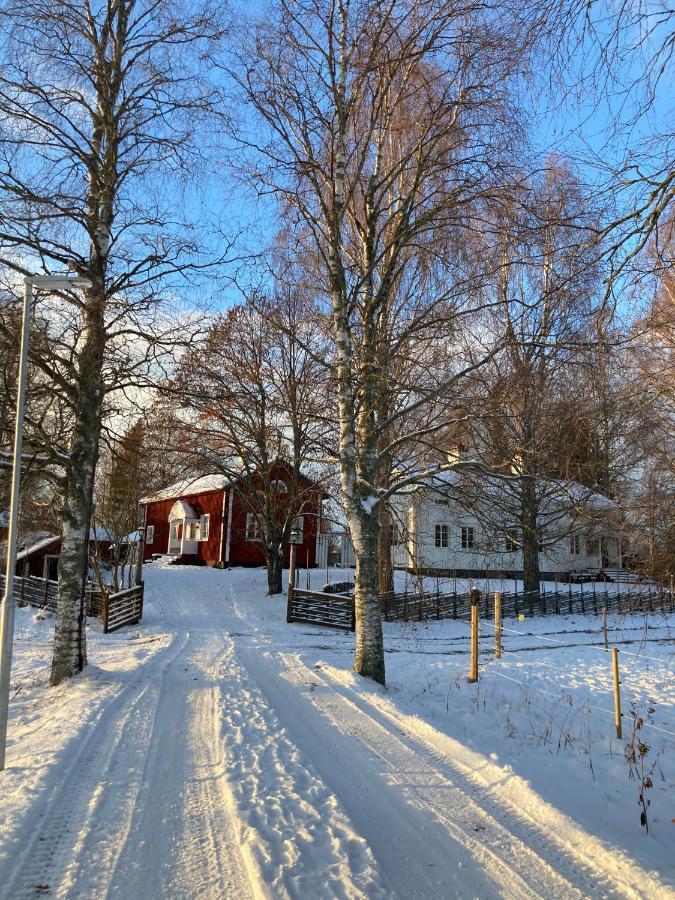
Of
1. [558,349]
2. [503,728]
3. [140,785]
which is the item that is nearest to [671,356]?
[558,349]

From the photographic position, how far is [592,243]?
4.55 m

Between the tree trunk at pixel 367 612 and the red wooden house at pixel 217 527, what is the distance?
20809 millimetres

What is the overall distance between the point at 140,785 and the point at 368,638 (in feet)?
17.6

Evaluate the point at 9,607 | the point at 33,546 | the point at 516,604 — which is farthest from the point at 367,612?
the point at 33,546

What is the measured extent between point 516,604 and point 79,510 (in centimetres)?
2034

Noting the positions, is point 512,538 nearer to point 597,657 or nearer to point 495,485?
point 495,485

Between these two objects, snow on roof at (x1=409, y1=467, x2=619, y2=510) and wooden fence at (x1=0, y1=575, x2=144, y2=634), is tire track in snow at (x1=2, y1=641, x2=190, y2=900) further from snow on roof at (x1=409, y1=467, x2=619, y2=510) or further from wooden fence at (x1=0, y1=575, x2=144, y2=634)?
wooden fence at (x1=0, y1=575, x2=144, y2=634)

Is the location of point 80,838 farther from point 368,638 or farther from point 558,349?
point 558,349

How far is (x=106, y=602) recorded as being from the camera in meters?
20.0

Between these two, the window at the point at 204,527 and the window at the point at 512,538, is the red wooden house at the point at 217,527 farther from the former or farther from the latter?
the window at the point at 512,538

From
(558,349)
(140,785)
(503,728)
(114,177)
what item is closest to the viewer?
(140,785)

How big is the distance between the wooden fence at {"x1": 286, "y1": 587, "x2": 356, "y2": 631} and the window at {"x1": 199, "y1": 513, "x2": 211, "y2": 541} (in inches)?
659

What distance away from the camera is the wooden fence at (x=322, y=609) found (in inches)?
800

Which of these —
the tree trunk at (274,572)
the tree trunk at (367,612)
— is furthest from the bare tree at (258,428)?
the tree trunk at (367,612)
